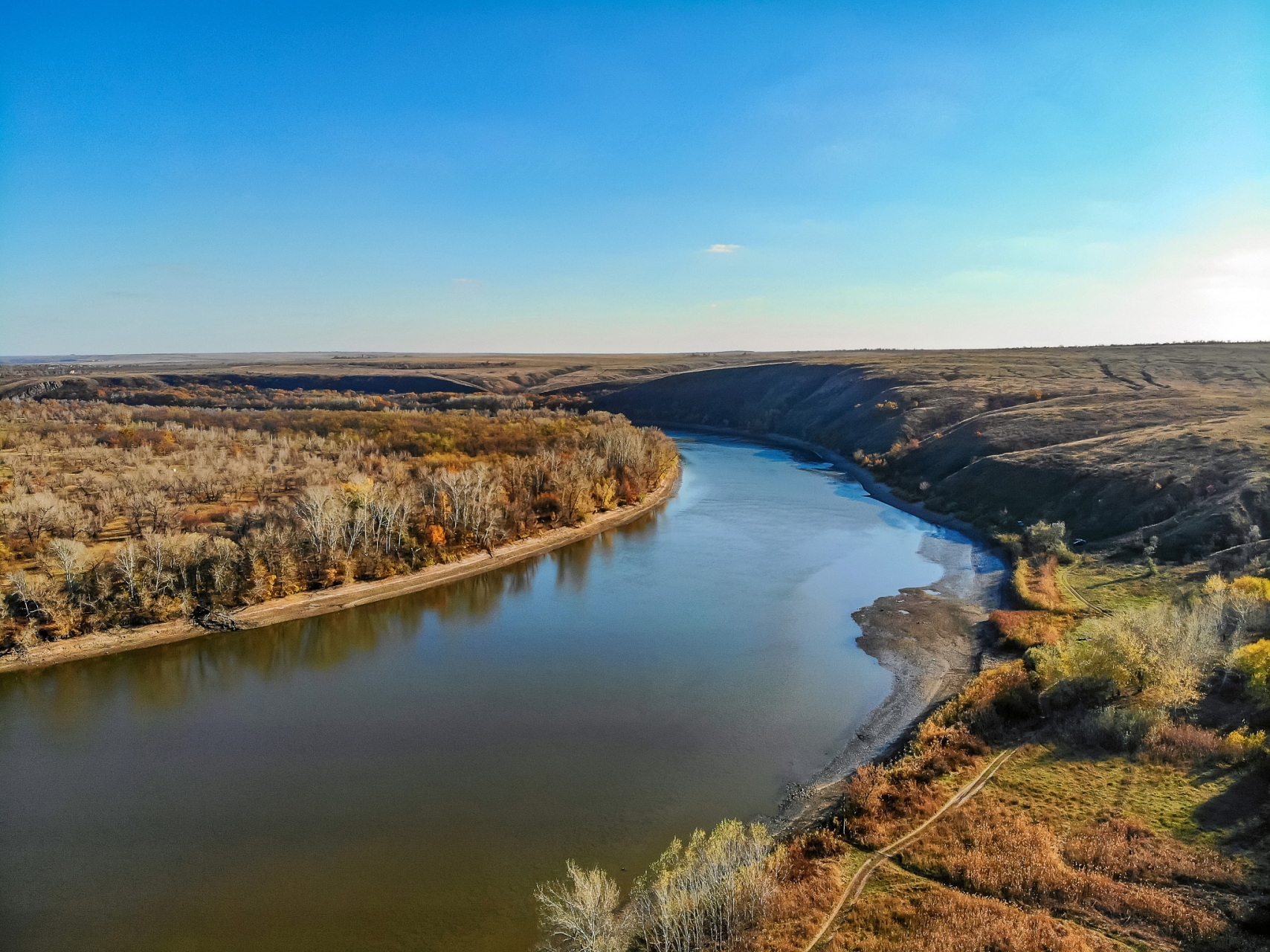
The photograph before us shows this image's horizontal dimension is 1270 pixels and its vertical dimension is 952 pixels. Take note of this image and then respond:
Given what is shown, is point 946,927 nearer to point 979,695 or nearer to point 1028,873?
point 1028,873

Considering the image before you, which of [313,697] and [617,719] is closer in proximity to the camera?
[617,719]

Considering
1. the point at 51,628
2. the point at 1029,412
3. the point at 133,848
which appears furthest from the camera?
the point at 1029,412

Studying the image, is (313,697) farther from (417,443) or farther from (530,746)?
(417,443)

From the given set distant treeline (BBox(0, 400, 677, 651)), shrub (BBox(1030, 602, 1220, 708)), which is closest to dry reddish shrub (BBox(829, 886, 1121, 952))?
shrub (BBox(1030, 602, 1220, 708))

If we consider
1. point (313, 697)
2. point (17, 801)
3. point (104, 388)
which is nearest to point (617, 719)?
point (313, 697)

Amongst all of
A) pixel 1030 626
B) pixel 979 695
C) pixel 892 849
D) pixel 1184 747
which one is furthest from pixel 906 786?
pixel 1030 626

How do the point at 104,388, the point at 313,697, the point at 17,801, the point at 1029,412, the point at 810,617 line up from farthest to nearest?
the point at 104,388 < the point at 1029,412 < the point at 810,617 < the point at 313,697 < the point at 17,801
